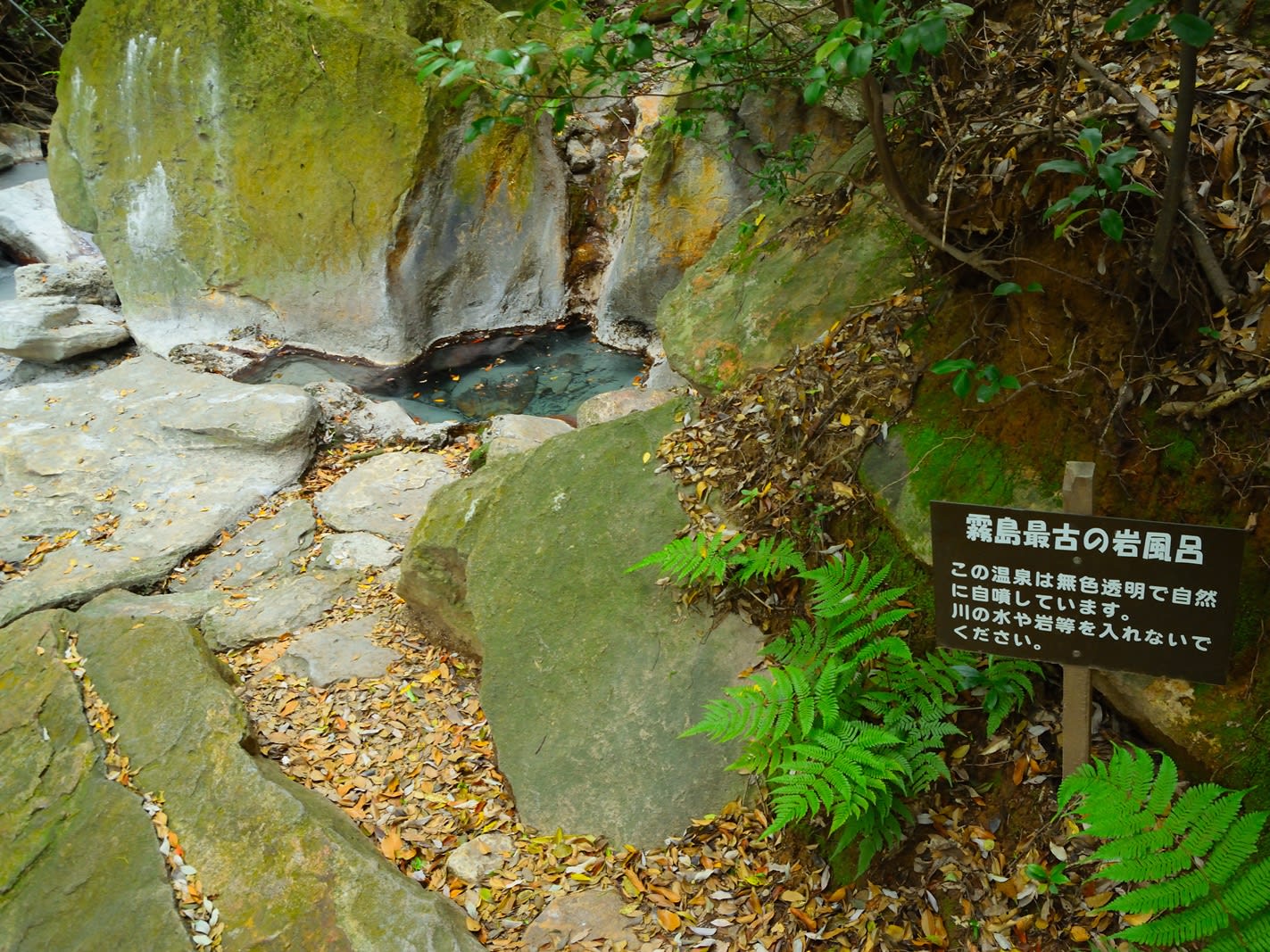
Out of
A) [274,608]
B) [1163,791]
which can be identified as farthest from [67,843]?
[1163,791]

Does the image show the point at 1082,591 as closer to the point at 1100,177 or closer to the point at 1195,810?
the point at 1195,810

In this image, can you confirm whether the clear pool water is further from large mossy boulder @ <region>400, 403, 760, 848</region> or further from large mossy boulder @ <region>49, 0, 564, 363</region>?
large mossy boulder @ <region>400, 403, 760, 848</region>

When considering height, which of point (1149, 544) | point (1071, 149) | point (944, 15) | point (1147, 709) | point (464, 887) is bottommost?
point (464, 887)

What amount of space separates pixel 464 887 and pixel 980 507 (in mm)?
2595

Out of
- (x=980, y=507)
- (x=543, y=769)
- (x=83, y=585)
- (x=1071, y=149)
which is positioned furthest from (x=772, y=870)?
(x=83, y=585)

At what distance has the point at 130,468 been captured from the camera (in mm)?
8133

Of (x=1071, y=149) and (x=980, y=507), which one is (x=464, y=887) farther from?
(x=1071, y=149)

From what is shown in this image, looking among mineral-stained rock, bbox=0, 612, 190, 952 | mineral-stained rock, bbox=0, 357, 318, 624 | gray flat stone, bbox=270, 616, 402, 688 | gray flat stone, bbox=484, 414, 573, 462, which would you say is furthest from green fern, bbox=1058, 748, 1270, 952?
mineral-stained rock, bbox=0, 357, 318, 624

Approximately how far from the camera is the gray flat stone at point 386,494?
7.28 metres

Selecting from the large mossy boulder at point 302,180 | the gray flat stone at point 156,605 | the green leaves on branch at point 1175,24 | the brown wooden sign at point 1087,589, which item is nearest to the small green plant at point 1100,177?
the green leaves on branch at point 1175,24

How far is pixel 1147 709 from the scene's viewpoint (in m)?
2.73

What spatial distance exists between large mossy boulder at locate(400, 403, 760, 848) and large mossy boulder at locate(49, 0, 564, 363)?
6005 mm

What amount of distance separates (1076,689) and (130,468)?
27.1ft

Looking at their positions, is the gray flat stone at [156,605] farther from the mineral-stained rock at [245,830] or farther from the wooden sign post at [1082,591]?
the wooden sign post at [1082,591]
